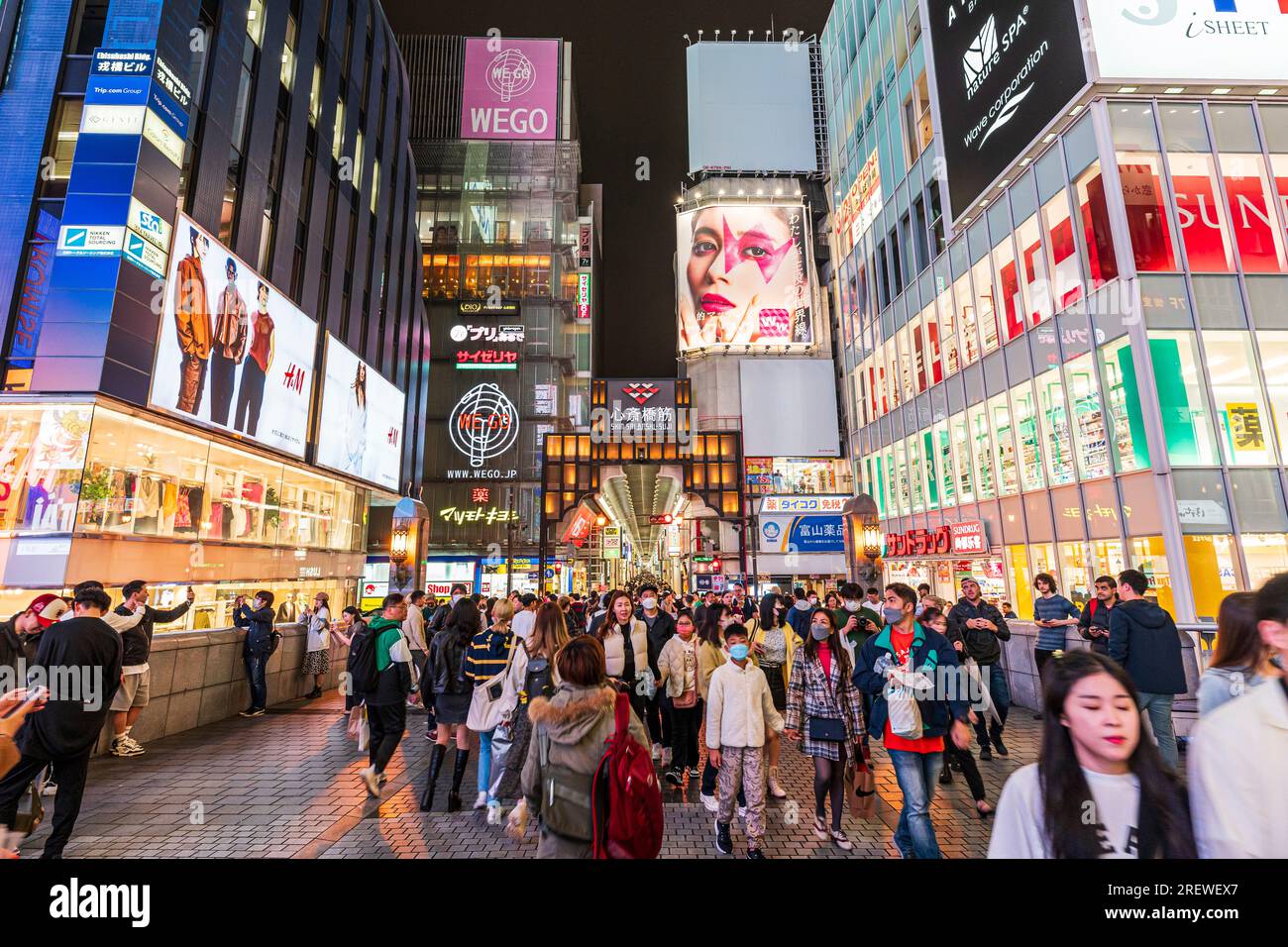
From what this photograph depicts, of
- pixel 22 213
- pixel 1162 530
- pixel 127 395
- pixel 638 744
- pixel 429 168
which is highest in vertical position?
pixel 429 168

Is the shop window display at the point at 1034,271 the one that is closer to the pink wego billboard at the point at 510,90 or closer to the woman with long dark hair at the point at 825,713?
the woman with long dark hair at the point at 825,713

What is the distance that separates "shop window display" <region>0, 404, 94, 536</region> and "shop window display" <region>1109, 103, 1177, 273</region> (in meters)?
25.0

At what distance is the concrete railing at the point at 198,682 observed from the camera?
9.20m

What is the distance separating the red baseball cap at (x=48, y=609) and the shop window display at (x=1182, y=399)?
19.9 m

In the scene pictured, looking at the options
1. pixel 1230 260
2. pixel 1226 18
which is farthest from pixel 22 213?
pixel 1226 18

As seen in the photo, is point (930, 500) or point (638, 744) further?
point (930, 500)

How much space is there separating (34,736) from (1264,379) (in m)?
22.0

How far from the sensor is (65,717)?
4.51 metres

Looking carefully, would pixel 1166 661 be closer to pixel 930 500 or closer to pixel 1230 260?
pixel 1230 260

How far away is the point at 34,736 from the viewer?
4566mm

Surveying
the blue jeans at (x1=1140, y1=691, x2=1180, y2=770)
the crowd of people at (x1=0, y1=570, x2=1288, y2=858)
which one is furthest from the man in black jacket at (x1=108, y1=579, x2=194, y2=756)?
the blue jeans at (x1=1140, y1=691, x2=1180, y2=770)

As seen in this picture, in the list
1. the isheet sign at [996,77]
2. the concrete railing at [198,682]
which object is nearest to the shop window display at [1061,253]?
the isheet sign at [996,77]

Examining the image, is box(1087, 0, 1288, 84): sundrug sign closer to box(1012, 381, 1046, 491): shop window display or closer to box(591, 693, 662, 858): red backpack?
box(1012, 381, 1046, 491): shop window display

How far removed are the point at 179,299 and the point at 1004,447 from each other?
80.3ft
